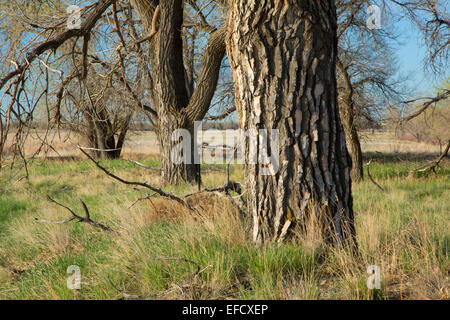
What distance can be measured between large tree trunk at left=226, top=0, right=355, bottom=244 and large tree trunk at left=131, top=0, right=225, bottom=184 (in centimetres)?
416

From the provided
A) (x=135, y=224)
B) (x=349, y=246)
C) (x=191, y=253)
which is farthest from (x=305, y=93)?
(x=135, y=224)

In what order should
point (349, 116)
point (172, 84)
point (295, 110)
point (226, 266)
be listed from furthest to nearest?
1. point (349, 116)
2. point (172, 84)
3. point (295, 110)
4. point (226, 266)

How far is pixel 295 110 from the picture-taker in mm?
2723

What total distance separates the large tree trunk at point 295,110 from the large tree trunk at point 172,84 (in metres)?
4.16

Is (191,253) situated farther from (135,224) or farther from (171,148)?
(171,148)

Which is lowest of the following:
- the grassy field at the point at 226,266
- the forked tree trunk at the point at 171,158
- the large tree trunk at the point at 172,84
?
the grassy field at the point at 226,266

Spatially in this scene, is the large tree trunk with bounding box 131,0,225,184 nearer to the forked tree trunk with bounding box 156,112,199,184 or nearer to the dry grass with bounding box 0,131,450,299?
the forked tree trunk with bounding box 156,112,199,184

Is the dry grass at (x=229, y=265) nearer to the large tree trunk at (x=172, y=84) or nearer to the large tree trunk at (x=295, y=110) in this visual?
the large tree trunk at (x=295, y=110)

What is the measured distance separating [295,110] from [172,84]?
5.05 metres

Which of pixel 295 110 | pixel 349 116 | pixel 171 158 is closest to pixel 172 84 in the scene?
pixel 171 158

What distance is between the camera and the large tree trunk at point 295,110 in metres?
2.73

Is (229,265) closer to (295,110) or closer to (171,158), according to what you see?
(295,110)

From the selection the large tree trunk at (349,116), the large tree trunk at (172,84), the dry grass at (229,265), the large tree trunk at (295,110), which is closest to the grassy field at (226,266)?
the dry grass at (229,265)

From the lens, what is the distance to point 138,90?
7.88 metres
